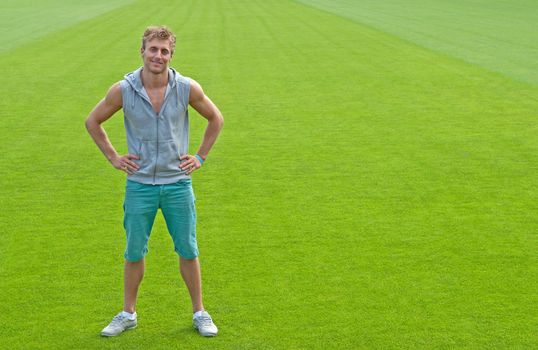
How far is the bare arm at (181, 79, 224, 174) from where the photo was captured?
20.2ft

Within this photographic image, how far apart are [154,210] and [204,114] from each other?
0.70 metres

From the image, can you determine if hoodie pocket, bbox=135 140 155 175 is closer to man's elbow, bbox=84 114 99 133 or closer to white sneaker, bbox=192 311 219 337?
man's elbow, bbox=84 114 99 133

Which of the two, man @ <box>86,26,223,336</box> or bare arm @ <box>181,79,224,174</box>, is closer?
man @ <box>86,26,223,336</box>

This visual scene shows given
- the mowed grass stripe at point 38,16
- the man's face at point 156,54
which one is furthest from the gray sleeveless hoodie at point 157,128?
the mowed grass stripe at point 38,16

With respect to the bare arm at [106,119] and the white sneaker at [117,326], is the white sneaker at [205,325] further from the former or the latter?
the bare arm at [106,119]

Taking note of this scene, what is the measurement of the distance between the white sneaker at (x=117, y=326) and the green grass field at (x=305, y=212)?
77mm

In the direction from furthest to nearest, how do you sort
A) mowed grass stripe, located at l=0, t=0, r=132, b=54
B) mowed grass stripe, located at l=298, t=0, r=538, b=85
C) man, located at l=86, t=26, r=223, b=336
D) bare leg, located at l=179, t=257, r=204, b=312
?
mowed grass stripe, located at l=0, t=0, r=132, b=54 < mowed grass stripe, located at l=298, t=0, r=538, b=85 < bare leg, located at l=179, t=257, r=204, b=312 < man, located at l=86, t=26, r=223, b=336

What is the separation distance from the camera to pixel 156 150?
613 cm

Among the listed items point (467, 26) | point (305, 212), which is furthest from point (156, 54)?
point (467, 26)

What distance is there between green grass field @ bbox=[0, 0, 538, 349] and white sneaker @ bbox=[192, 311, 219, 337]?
0.06m

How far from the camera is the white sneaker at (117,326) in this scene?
6430 mm

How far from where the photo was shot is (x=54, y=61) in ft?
73.0

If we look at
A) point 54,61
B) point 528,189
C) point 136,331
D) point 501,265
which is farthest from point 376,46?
point 136,331

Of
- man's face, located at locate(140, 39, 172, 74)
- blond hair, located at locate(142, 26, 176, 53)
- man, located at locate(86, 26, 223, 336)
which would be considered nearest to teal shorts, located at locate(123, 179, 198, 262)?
man, located at locate(86, 26, 223, 336)
